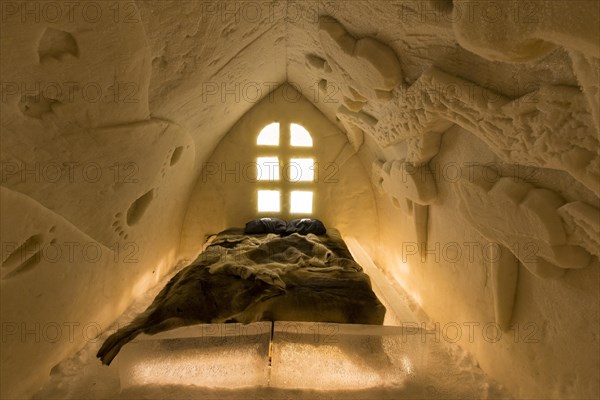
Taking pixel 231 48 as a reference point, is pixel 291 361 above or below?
below

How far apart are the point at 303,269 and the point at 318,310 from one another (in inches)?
27.3

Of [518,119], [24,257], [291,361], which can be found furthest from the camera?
[291,361]

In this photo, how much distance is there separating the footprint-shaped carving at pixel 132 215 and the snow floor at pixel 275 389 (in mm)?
1054

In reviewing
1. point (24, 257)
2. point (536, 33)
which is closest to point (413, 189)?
point (536, 33)

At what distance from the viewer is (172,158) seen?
388 cm

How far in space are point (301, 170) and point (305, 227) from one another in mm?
1054

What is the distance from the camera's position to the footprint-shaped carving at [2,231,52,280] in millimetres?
2123

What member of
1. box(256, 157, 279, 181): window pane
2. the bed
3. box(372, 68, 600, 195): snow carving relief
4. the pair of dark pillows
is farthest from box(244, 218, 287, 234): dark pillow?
box(372, 68, 600, 195): snow carving relief

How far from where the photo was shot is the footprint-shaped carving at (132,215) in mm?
3141

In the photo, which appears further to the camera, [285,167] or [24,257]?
[285,167]

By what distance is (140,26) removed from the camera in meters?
1.92

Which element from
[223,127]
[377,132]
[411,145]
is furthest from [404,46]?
[223,127]

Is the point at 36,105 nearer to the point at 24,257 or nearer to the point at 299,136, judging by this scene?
the point at 24,257

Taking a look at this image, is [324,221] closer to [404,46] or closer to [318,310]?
[318,310]
